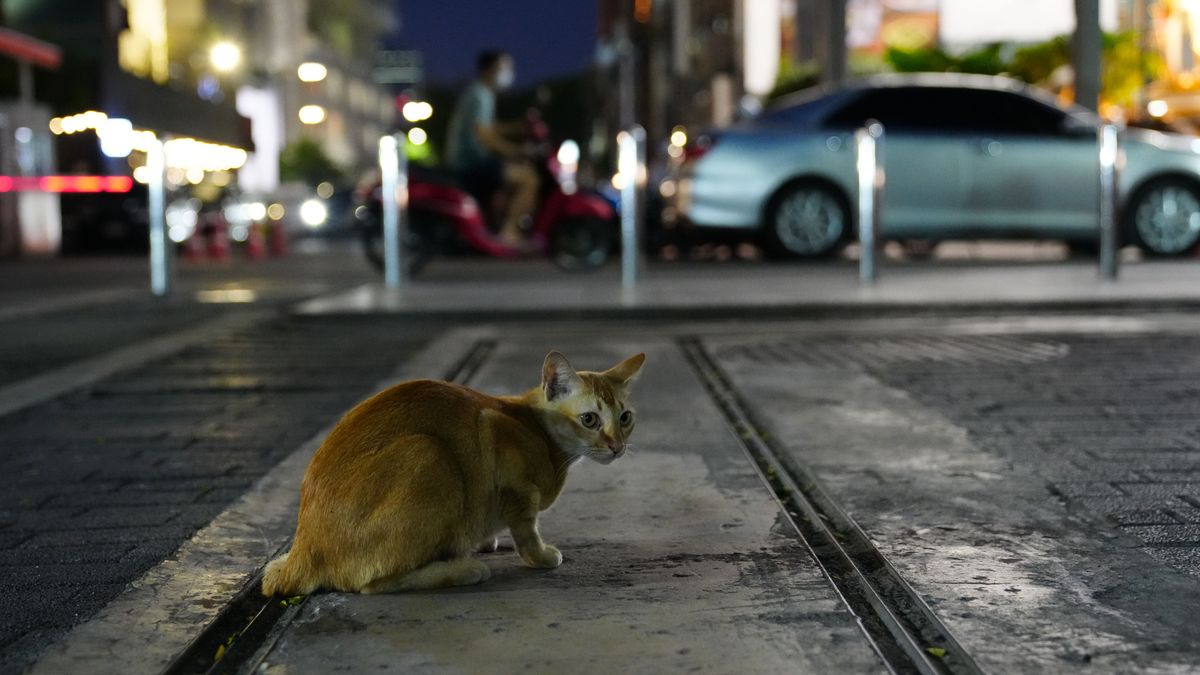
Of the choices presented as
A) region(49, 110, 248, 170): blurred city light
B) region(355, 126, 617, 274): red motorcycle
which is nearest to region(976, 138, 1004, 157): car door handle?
region(355, 126, 617, 274): red motorcycle

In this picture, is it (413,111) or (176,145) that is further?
(413,111)

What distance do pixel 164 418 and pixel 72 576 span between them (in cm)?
284

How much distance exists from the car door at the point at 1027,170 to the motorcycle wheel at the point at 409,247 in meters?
5.43

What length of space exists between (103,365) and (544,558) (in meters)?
5.38

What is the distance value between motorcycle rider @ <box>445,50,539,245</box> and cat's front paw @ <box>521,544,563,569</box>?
13.0 meters

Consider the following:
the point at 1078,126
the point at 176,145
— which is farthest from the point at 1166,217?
the point at 176,145

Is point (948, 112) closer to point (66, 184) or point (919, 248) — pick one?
point (919, 248)

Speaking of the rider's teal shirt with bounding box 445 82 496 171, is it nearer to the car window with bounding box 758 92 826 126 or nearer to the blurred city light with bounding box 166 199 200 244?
the car window with bounding box 758 92 826 126

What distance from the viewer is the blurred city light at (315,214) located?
35219 mm

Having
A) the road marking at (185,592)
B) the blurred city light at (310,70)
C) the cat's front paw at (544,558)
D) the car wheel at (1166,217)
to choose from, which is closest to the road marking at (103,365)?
the road marking at (185,592)

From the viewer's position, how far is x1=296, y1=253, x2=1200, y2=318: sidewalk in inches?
439

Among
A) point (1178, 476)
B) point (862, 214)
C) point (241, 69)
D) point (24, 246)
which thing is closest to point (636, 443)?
point (1178, 476)

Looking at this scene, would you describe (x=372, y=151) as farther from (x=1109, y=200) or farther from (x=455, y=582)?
(x=455, y=582)

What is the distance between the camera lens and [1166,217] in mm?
16625
